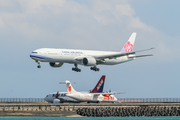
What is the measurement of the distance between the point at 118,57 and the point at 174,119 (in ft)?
73.2

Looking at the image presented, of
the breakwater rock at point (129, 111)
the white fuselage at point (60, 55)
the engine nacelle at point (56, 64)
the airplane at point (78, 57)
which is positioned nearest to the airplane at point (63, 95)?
the airplane at point (78, 57)

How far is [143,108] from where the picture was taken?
10462 cm

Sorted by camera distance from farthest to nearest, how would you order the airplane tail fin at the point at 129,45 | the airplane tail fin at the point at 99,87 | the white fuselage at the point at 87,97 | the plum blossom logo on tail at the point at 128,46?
the plum blossom logo on tail at the point at 128,46
the airplane tail fin at the point at 129,45
the airplane tail fin at the point at 99,87
the white fuselage at the point at 87,97

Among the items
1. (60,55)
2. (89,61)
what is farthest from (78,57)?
(60,55)

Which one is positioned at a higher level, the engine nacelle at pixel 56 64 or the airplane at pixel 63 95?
the engine nacelle at pixel 56 64

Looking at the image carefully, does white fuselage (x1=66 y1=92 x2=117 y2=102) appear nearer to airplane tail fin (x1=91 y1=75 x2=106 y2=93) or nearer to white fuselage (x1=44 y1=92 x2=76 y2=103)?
white fuselage (x1=44 y1=92 x2=76 y2=103)

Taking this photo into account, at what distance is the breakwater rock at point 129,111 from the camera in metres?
100

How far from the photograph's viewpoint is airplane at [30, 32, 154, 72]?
307ft

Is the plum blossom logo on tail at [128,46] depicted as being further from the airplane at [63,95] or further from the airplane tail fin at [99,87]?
the airplane tail fin at [99,87]

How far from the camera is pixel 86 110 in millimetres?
100250

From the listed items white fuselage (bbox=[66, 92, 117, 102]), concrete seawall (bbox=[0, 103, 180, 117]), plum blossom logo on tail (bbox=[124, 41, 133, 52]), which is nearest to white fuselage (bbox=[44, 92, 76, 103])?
white fuselage (bbox=[66, 92, 117, 102])

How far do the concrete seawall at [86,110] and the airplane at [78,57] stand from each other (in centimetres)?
1009

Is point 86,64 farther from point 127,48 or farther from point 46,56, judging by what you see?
point 127,48

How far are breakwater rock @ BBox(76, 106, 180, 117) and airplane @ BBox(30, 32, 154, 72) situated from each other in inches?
441
